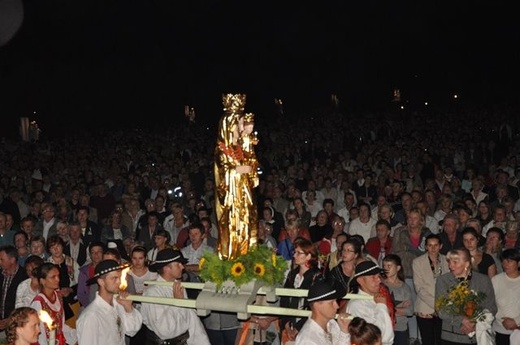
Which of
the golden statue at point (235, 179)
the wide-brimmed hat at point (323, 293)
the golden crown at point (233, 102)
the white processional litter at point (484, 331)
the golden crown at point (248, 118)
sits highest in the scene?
the golden crown at point (233, 102)

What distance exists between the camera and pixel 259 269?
710 centimetres

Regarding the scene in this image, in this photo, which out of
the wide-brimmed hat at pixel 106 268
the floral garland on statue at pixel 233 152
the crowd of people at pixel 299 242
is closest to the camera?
the wide-brimmed hat at pixel 106 268

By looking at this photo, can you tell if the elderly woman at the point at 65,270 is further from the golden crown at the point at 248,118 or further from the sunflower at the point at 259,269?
the golden crown at the point at 248,118

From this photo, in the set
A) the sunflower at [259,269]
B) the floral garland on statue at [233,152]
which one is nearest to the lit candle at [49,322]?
the sunflower at [259,269]

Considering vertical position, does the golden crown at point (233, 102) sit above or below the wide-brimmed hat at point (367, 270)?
above

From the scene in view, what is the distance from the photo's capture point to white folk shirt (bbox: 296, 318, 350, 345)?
575 centimetres

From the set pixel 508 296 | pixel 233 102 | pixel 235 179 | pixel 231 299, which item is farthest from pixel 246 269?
pixel 508 296

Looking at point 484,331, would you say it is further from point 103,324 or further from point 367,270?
point 103,324

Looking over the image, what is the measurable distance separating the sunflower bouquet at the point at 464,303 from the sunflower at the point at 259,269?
2.02m

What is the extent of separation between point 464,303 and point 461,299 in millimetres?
50

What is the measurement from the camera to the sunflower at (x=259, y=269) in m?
7.07

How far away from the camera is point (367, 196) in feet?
54.0

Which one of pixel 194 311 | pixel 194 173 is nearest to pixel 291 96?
pixel 194 173

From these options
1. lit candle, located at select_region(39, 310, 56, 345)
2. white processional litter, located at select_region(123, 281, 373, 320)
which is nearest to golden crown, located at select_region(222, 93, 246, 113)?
white processional litter, located at select_region(123, 281, 373, 320)
